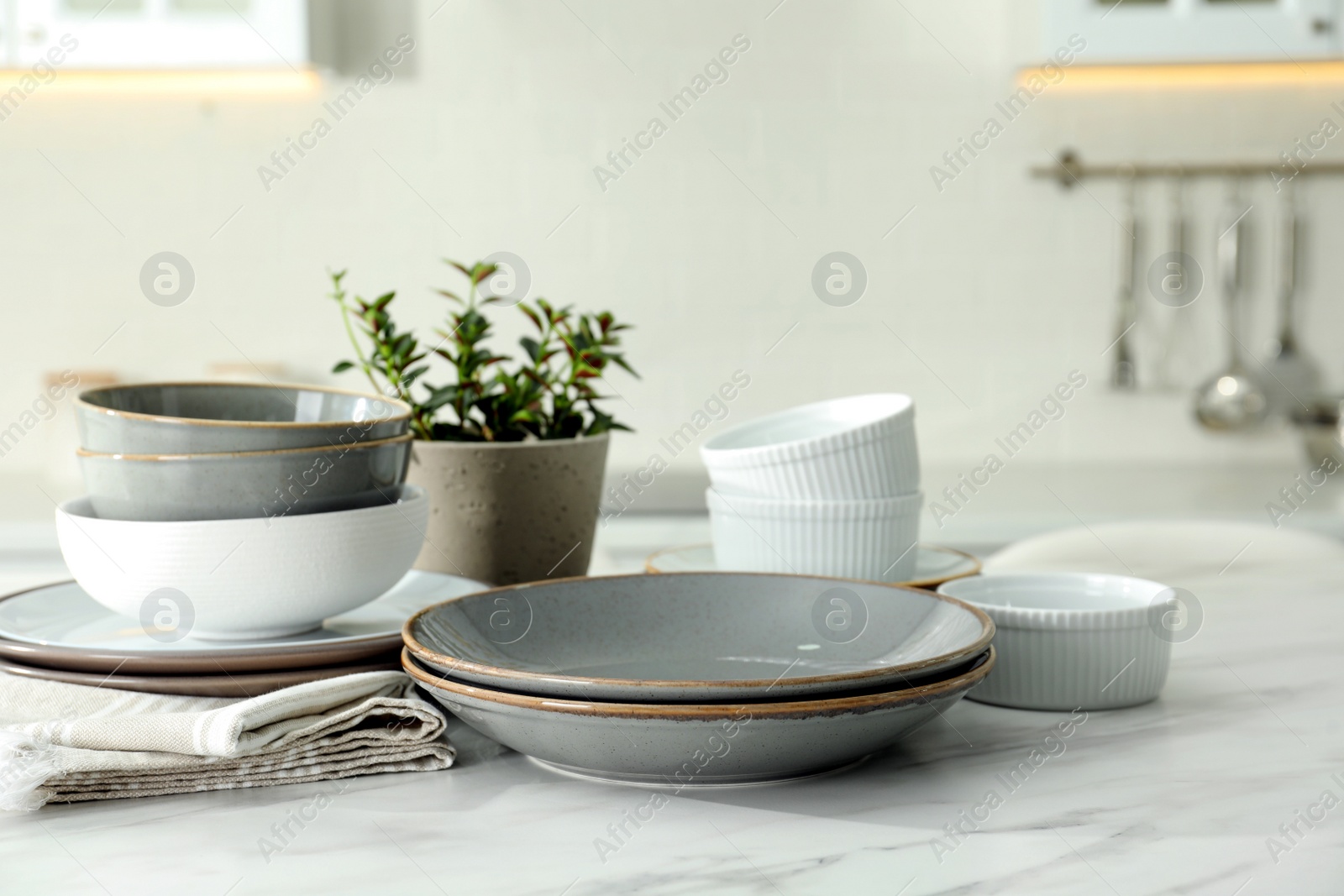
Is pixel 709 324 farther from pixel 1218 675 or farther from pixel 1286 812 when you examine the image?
pixel 1286 812

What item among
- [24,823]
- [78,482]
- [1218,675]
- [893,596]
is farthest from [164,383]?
[78,482]

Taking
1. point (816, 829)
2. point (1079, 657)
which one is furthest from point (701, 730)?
point (1079, 657)

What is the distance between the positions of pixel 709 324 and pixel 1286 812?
2.08 meters

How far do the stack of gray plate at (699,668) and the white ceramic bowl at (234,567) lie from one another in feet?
0.20

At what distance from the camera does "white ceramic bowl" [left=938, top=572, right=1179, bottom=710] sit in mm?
696

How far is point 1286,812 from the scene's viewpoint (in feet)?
1.85

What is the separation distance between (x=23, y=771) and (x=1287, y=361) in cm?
261

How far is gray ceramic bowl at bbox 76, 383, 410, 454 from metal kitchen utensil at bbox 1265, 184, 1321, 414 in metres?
2.32

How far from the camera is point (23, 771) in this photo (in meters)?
0.56

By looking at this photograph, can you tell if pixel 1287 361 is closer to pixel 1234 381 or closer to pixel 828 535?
pixel 1234 381

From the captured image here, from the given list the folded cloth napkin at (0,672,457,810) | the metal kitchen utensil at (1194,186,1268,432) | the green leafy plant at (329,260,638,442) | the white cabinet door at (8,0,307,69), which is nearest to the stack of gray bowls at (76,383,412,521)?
the folded cloth napkin at (0,672,457,810)

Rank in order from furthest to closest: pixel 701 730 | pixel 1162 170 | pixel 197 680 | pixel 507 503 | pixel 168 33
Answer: pixel 1162 170
pixel 168 33
pixel 507 503
pixel 197 680
pixel 701 730

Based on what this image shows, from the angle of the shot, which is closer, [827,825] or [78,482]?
[827,825]

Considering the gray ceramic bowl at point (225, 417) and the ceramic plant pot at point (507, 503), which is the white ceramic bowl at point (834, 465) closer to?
the ceramic plant pot at point (507, 503)
